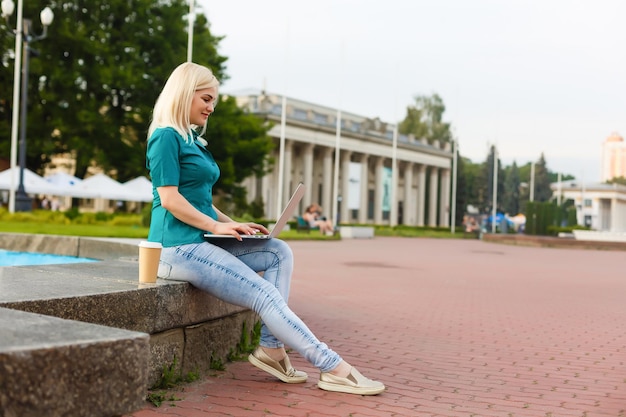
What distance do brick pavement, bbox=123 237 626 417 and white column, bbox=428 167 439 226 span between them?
79886 mm

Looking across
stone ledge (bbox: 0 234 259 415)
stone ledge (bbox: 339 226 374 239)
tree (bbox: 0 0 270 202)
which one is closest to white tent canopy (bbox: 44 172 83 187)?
tree (bbox: 0 0 270 202)

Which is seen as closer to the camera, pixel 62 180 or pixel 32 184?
pixel 32 184

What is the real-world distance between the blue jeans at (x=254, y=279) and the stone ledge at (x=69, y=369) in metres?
1.72

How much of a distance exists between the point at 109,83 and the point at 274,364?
3383cm

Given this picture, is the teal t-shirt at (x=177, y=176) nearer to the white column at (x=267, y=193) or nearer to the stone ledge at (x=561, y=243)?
the stone ledge at (x=561, y=243)

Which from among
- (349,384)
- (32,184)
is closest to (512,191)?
(32,184)

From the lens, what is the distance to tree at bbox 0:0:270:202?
3644 cm

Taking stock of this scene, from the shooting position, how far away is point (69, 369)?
7.45ft

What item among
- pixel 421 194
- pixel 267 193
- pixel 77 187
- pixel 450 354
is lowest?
pixel 450 354

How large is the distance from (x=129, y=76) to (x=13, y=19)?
6558 mm

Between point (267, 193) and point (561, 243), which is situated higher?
point (267, 193)

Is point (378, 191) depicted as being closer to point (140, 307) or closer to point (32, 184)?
point (32, 184)

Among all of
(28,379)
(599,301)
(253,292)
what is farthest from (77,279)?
(599,301)

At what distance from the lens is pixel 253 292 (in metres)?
4.28
